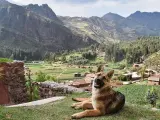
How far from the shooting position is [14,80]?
1617 cm

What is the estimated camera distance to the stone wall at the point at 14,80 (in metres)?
15.7

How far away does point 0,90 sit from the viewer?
15703 millimetres

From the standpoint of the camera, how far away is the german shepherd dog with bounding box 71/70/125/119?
34.5ft

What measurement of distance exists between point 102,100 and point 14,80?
6.83m

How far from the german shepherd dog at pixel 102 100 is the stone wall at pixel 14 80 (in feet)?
19.7

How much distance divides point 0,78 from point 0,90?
0.65m

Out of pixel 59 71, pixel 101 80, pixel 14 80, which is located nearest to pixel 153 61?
pixel 59 71

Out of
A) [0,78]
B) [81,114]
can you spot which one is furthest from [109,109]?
[0,78]

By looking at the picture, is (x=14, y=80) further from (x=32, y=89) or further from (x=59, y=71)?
(x=59, y=71)

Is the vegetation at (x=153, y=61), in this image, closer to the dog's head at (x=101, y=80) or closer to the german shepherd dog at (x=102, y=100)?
the german shepherd dog at (x=102, y=100)

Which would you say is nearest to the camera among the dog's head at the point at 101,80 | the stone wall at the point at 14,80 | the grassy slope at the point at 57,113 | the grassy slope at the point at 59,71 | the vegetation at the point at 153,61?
the grassy slope at the point at 57,113

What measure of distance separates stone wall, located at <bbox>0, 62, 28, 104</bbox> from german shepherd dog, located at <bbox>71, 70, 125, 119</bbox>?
6.02 meters

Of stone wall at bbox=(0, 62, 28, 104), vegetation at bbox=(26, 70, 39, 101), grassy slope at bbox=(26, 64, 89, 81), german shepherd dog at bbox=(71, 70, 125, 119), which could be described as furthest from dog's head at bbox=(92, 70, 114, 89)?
grassy slope at bbox=(26, 64, 89, 81)

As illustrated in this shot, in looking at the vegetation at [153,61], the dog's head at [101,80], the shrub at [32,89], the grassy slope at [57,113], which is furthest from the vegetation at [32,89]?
the vegetation at [153,61]
